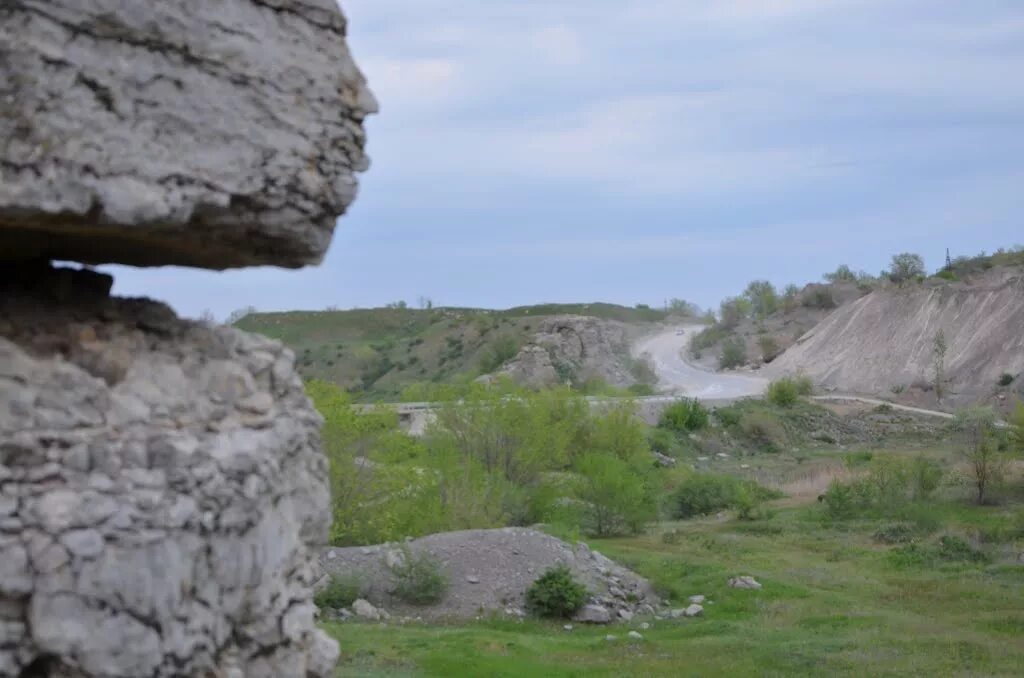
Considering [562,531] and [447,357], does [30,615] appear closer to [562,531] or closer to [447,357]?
[562,531]

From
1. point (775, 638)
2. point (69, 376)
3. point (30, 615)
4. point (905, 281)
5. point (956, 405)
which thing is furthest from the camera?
point (905, 281)

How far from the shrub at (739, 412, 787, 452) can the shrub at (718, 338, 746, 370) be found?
32825mm

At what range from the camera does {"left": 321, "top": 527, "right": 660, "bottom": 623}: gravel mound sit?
22.4 meters

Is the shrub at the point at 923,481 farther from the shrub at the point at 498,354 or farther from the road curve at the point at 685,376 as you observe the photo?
the shrub at the point at 498,354

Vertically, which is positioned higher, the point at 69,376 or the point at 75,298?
the point at 75,298

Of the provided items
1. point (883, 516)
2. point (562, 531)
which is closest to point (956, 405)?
point (883, 516)

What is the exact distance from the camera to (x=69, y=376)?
18.0 feet

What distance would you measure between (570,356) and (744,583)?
45.7 m

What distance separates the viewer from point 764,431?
54.2 m

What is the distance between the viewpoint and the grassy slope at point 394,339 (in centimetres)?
7594

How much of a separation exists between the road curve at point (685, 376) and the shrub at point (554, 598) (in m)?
41.7

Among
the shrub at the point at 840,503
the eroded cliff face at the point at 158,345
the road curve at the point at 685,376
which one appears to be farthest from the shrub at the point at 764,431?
the eroded cliff face at the point at 158,345

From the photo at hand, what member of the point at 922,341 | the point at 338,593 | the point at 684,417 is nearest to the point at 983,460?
the point at 684,417

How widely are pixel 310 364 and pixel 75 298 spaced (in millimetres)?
78929
